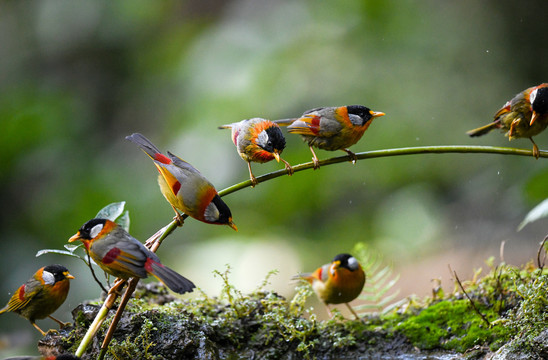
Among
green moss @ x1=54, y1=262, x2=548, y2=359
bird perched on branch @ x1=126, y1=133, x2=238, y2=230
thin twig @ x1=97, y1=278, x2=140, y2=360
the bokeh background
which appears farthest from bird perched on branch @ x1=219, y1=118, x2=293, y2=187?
the bokeh background

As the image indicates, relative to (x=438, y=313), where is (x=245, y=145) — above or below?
above

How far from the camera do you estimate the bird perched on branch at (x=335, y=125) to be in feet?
10.4

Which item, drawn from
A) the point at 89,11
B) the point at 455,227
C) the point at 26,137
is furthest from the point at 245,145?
the point at 89,11

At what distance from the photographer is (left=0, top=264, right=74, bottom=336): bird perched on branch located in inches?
121

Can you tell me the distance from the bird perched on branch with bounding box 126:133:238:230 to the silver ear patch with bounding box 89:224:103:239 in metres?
0.35

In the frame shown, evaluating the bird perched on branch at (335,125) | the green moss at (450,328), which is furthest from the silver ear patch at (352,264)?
the bird perched on branch at (335,125)

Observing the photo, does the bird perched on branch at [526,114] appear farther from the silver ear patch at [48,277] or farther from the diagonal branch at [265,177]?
the silver ear patch at [48,277]

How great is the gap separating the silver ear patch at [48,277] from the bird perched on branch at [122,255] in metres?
0.55

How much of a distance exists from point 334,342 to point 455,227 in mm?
3659

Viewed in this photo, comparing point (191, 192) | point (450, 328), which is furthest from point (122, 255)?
point (450, 328)

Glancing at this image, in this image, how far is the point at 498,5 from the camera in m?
6.60

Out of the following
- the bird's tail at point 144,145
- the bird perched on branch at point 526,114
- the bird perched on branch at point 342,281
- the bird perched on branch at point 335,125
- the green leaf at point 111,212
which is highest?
the bird perched on branch at point 335,125

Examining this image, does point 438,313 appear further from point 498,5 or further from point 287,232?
point 498,5

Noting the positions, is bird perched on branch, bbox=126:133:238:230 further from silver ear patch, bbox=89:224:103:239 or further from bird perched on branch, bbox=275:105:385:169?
bird perched on branch, bbox=275:105:385:169
